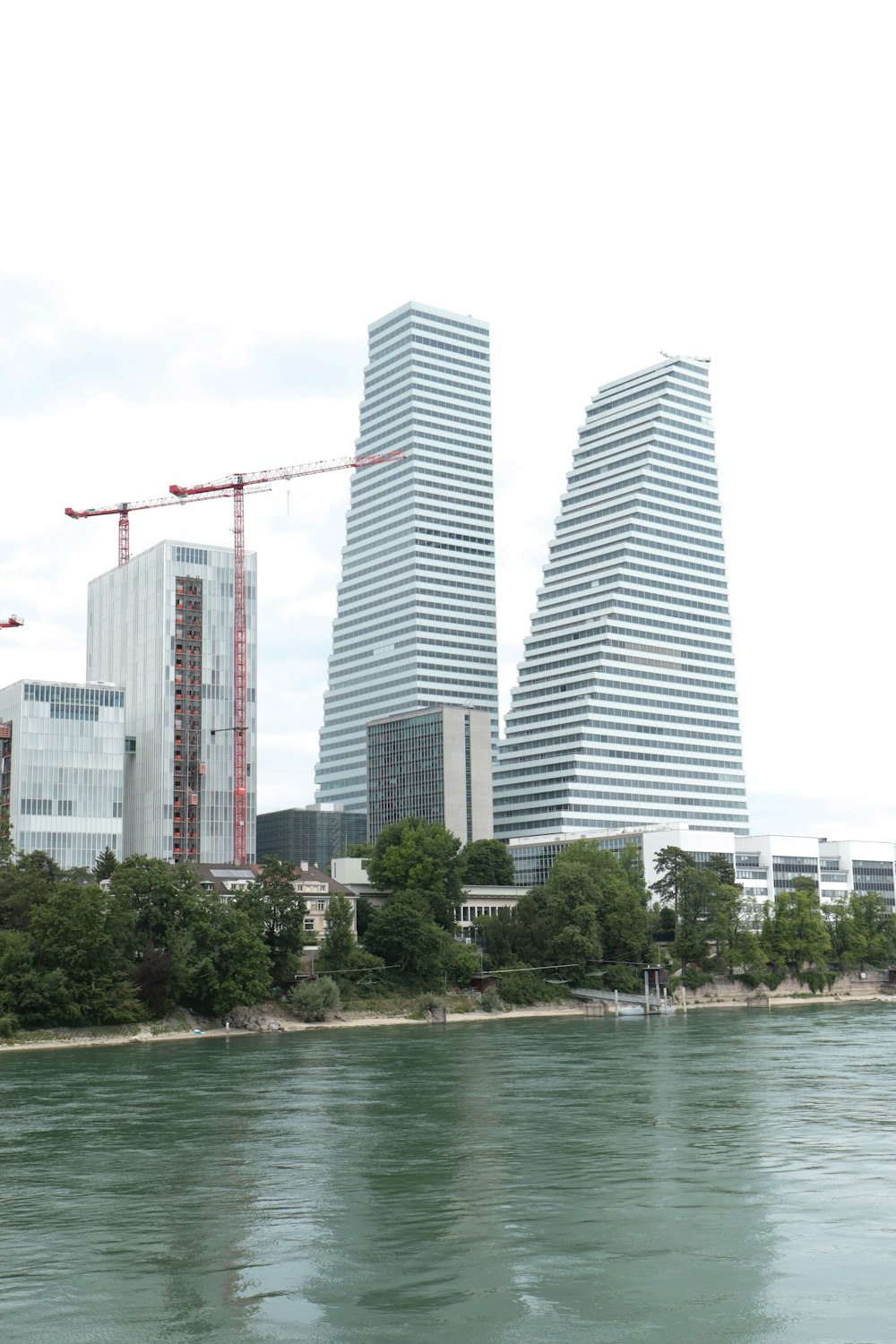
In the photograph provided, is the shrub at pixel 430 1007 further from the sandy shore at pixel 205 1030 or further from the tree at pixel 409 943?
the tree at pixel 409 943

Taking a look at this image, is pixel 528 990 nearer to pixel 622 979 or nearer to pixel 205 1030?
pixel 622 979

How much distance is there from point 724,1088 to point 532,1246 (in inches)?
1668

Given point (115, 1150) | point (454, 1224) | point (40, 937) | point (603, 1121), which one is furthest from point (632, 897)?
point (454, 1224)

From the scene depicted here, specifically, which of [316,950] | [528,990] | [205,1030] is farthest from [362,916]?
[205,1030]

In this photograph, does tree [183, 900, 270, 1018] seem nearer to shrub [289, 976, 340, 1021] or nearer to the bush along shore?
the bush along shore

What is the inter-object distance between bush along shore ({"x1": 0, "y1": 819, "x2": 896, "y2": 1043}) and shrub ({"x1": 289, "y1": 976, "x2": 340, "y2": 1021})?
165mm

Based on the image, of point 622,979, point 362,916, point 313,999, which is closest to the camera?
point 313,999

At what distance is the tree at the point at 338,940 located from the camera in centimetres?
16223

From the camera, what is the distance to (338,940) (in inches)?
6432

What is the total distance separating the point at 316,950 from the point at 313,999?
63.5 feet

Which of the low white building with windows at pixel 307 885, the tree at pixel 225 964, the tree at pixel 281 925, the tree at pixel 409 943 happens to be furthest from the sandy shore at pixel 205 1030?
the low white building with windows at pixel 307 885

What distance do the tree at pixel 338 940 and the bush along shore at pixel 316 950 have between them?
0.19 m

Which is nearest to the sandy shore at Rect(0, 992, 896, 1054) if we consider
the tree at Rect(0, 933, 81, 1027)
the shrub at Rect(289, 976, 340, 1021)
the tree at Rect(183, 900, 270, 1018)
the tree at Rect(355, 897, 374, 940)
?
the shrub at Rect(289, 976, 340, 1021)

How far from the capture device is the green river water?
34.7 m
